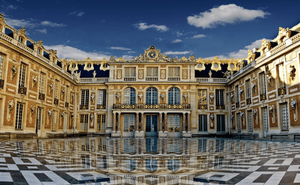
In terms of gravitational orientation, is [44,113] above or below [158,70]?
below

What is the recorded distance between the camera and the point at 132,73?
3512cm

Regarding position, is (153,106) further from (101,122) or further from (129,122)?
(101,122)

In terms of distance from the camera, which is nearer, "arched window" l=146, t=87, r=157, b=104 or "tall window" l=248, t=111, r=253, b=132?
"tall window" l=248, t=111, r=253, b=132

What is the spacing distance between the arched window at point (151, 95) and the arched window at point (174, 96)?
215 centimetres

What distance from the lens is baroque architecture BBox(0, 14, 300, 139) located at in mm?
22219

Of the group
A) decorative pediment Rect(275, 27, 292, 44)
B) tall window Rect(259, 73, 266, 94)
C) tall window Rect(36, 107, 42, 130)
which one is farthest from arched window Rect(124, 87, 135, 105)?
decorative pediment Rect(275, 27, 292, 44)

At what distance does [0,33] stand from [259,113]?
23.6m

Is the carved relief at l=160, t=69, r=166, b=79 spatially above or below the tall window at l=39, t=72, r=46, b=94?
above

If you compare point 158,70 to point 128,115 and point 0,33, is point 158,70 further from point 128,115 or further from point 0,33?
point 0,33

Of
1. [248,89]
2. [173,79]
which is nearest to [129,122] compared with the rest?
[173,79]

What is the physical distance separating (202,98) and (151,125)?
8.38 meters

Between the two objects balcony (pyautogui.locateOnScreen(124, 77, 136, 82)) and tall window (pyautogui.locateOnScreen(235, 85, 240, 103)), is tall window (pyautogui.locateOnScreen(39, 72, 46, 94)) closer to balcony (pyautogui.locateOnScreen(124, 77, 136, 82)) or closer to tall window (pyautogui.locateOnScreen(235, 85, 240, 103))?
balcony (pyautogui.locateOnScreen(124, 77, 136, 82))

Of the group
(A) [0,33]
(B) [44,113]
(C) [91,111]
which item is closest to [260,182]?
(A) [0,33]

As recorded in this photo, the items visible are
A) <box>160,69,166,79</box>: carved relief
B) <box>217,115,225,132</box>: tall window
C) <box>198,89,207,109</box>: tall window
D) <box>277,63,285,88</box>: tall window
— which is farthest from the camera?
<box>160,69,166,79</box>: carved relief
